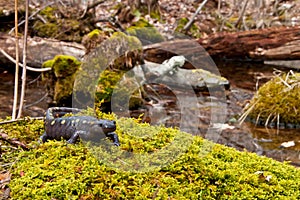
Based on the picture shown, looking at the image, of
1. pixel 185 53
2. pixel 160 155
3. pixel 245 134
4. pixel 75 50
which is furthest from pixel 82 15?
pixel 160 155

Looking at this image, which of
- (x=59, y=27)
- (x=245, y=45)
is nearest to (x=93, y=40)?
(x=59, y=27)

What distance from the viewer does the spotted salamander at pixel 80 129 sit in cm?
271

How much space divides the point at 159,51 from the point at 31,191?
11.4 m

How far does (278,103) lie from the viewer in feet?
23.4

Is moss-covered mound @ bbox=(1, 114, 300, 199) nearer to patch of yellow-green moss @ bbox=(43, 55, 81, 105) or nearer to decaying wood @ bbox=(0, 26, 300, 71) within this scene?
patch of yellow-green moss @ bbox=(43, 55, 81, 105)

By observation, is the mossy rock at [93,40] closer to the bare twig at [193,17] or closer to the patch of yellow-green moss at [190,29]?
the bare twig at [193,17]

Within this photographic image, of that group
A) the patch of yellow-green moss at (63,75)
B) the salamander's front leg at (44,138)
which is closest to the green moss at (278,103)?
the patch of yellow-green moss at (63,75)

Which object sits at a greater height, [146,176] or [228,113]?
[146,176]

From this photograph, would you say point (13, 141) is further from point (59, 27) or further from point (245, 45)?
point (245, 45)

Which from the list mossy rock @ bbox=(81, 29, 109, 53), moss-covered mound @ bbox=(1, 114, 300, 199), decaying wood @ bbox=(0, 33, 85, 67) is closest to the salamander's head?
moss-covered mound @ bbox=(1, 114, 300, 199)

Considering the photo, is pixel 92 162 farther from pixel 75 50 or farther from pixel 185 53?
pixel 185 53

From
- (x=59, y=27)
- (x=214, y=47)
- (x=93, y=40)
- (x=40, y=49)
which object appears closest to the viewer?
(x=93, y=40)

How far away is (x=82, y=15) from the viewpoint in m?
12.2

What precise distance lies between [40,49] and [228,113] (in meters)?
6.03
